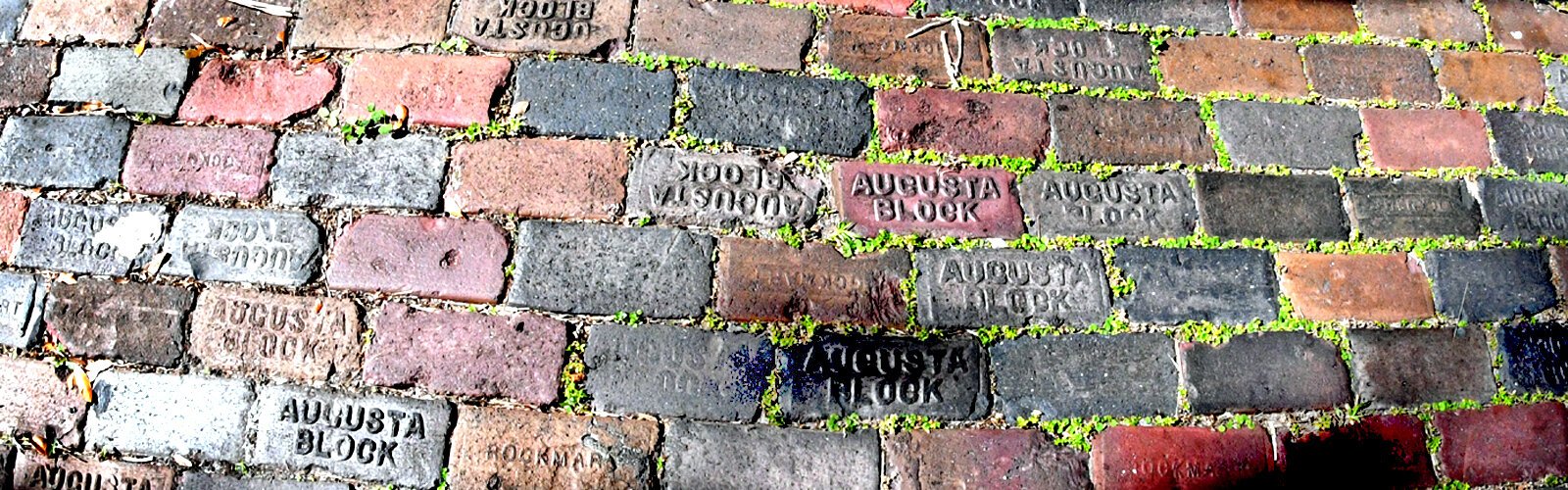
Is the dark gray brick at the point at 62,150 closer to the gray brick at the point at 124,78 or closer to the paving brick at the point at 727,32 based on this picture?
the gray brick at the point at 124,78

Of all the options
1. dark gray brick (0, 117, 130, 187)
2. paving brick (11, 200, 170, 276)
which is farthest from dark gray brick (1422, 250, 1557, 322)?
dark gray brick (0, 117, 130, 187)

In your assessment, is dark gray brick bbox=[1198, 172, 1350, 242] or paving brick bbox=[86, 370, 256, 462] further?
dark gray brick bbox=[1198, 172, 1350, 242]

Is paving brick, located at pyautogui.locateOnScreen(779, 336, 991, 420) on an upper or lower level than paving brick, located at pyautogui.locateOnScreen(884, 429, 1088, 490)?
upper

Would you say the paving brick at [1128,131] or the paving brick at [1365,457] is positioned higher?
the paving brick at [1128,131]

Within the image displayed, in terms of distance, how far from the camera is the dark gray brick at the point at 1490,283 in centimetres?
158

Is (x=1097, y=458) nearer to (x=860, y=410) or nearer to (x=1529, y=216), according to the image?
(x=860, y=410)

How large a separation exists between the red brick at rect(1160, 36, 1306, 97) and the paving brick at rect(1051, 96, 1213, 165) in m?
0.08

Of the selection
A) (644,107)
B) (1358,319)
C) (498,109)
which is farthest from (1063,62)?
(498,109)

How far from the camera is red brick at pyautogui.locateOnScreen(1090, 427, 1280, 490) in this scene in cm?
142

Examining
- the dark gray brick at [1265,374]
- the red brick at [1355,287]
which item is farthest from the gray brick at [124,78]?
the red brick at [1355,287]

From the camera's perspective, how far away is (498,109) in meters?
1.61

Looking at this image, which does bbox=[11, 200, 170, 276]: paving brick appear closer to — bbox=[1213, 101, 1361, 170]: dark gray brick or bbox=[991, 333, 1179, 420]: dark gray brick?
bbox=[991, 333, 1179, 420]: dark gray brick

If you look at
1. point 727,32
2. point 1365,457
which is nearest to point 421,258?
point 727,32

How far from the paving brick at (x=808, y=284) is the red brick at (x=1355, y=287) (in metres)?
0.66
